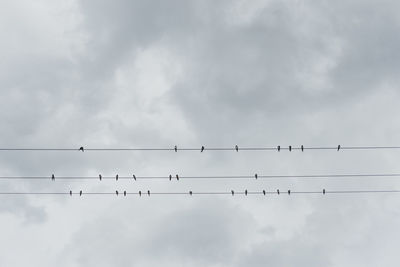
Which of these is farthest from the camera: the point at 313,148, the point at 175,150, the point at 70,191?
the point at 70,191

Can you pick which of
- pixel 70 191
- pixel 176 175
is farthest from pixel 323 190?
pixel 70 191

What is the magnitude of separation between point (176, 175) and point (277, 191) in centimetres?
942

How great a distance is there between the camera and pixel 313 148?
48.3m

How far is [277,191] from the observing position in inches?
2223

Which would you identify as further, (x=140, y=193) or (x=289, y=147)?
(x=140, y=193)

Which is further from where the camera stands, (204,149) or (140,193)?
(140,193)

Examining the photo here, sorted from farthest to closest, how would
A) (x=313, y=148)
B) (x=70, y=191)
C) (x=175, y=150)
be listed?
(x=70, y=191) → (x=175, y=150) → (x=313, y=148)

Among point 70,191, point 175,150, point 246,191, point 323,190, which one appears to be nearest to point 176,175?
point 175,150

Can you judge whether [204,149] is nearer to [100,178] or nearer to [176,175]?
[176,175]

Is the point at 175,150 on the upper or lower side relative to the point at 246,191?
upper

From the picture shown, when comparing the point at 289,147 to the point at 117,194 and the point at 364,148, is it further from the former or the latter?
the point at 117,194

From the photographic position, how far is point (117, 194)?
56.7 meters

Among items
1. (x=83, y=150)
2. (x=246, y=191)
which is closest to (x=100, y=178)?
(x=83, y=150)

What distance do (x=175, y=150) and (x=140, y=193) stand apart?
7.01 metres
